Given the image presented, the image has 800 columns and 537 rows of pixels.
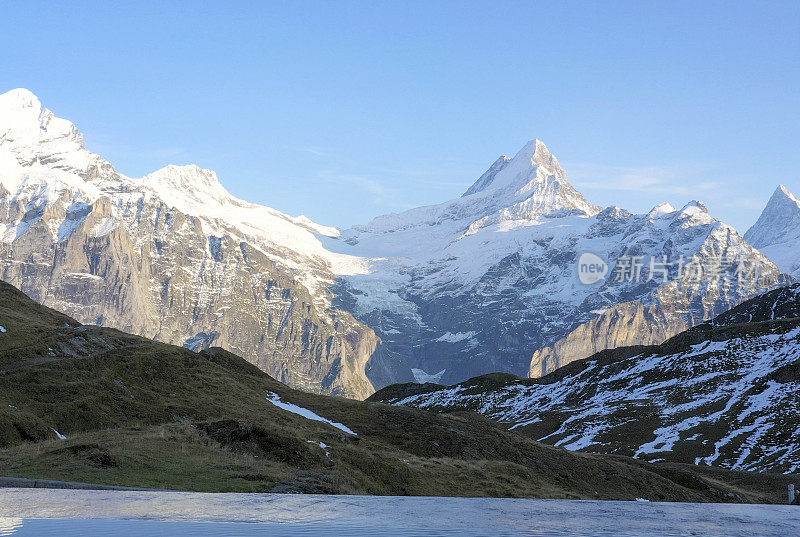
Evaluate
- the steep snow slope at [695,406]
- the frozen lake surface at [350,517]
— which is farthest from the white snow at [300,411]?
the steep snow slope at [695,406]

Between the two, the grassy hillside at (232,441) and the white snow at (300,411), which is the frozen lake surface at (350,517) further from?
the white snow at (300,411)

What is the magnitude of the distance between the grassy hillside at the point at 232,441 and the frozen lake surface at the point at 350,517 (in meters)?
10.9

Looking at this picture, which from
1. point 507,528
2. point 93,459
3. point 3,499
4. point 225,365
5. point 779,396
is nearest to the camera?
point 507,528

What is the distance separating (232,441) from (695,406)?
122708 millimetres

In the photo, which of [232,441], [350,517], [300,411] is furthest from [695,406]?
[350,517]

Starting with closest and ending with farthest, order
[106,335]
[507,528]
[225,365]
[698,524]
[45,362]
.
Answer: [507,528] → [698,524] → [45,362] → [106,335] → [225,365]

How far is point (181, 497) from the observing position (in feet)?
76.9

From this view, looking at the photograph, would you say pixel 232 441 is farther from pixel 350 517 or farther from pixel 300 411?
pixel 300 411

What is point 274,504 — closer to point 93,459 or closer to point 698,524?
point 698,524

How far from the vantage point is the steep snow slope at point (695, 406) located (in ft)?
411

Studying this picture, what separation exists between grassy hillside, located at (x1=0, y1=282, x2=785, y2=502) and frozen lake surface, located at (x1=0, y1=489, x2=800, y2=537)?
10926mm

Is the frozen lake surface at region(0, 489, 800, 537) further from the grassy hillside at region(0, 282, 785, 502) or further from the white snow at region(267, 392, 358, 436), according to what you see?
the white snow at region(267, 392, 358, 436)

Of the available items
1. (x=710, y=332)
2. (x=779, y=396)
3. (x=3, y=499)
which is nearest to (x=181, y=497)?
(x=3, y=499)

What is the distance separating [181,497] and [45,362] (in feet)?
151
